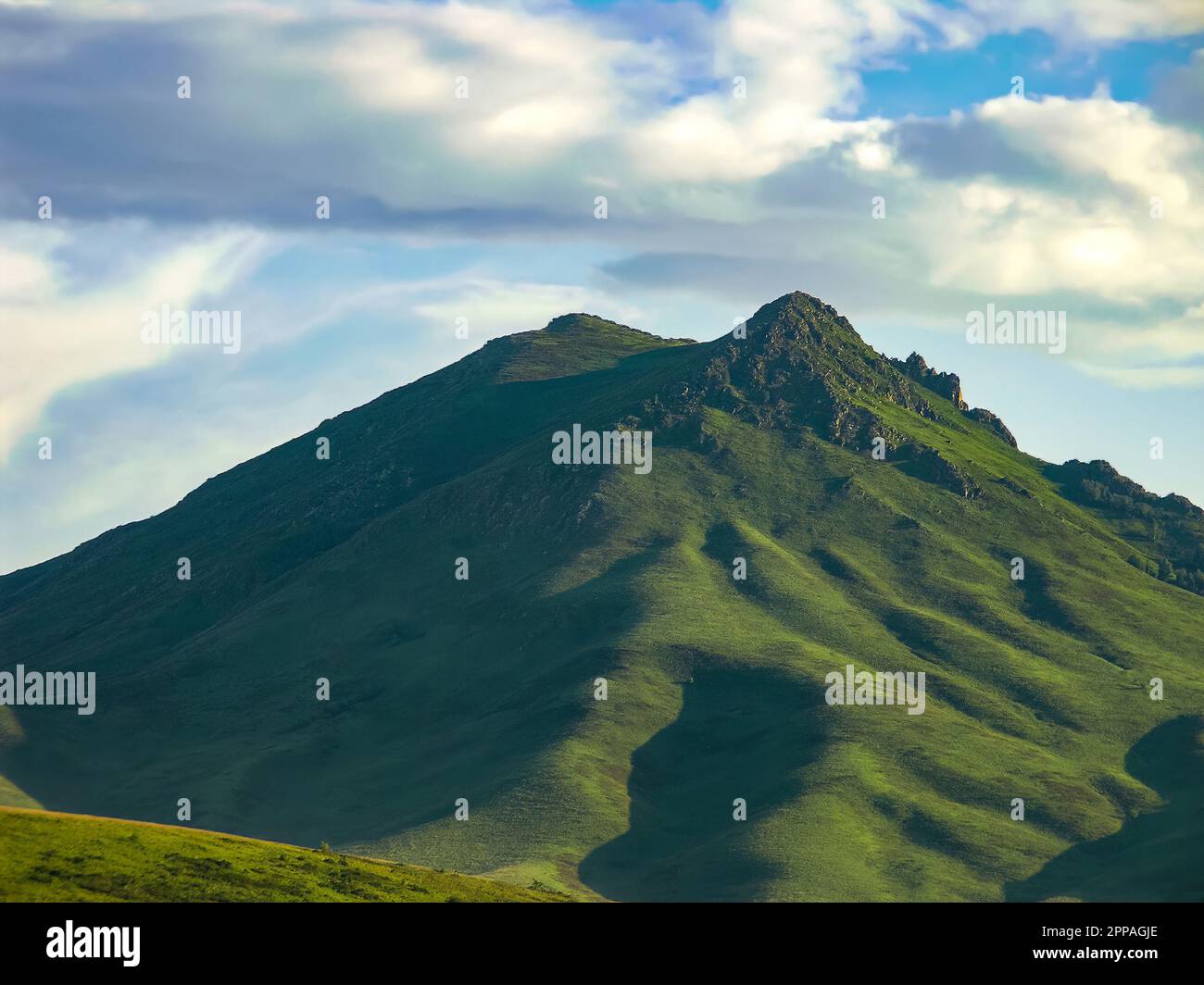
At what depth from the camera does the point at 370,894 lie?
14788 cm

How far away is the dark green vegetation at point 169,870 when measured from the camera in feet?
436

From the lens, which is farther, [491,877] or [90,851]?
[491,877]

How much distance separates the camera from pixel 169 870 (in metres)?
140

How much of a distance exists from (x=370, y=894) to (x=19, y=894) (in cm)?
3125

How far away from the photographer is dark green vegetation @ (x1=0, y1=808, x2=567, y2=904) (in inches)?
5236
